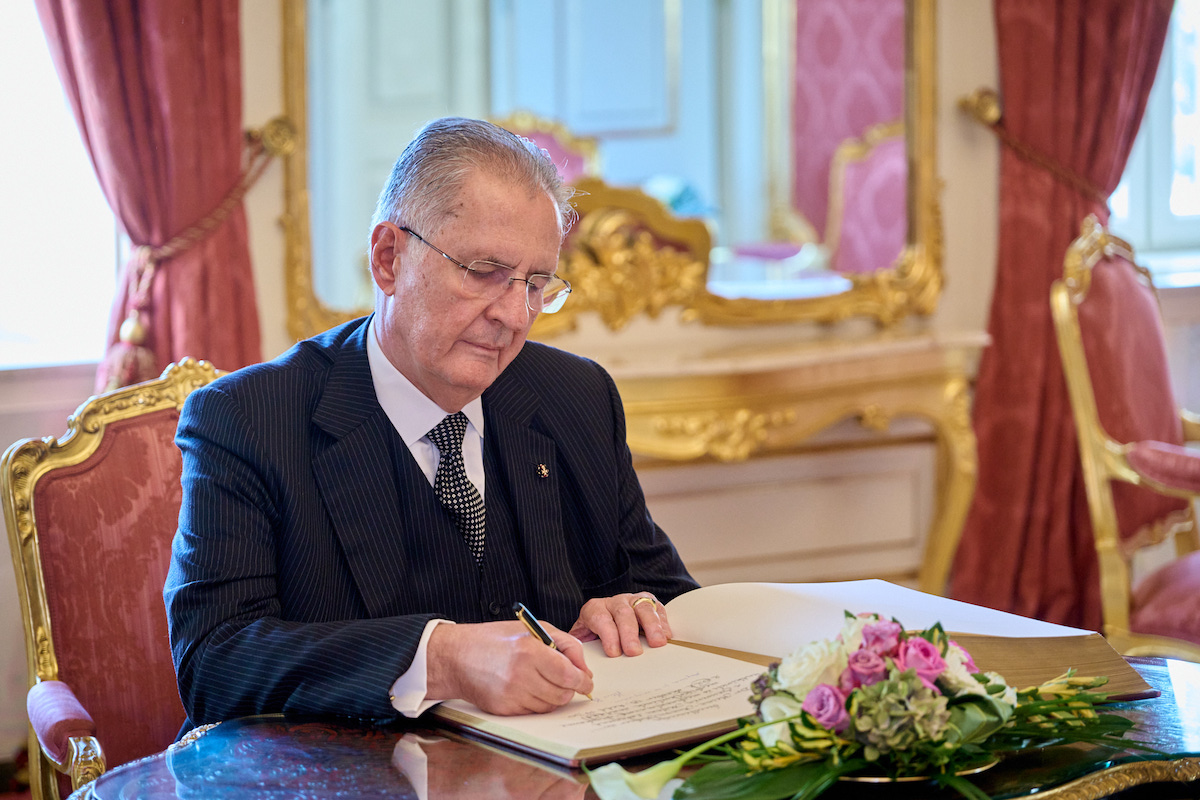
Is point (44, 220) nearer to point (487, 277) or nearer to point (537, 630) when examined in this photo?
point (487, 277)

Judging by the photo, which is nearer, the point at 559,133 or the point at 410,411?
the point at 410,411

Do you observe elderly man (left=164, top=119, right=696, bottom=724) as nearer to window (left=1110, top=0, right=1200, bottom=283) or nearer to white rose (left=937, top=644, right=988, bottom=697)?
white rose (left=937, top=644, right=988, bottom=697)

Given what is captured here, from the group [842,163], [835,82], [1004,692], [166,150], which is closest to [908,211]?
[842,163]

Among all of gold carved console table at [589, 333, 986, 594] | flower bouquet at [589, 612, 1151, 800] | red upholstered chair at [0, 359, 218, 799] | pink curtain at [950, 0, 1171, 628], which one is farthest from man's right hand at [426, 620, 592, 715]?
pink curtain at [950, 0, 1171, 628]

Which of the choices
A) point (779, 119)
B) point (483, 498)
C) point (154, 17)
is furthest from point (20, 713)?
point (779, 119)

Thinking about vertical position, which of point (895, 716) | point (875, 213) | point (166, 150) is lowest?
point (895, 716)

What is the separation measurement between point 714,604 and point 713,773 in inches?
20.5

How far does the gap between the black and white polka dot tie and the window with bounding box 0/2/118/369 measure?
75.5 inches

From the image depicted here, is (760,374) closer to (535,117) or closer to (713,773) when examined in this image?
(535,117)

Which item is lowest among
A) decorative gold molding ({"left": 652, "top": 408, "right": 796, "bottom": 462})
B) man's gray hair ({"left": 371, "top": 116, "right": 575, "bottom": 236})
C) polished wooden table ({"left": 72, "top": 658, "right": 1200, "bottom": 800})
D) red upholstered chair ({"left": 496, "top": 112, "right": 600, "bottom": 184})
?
decorative gold molding ({"left": 652, "top": 408, "right": 796, "bottom": 462})

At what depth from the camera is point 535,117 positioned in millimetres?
4055

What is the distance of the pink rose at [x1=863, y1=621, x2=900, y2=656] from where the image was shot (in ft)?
3.45

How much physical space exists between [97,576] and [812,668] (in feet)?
4.58

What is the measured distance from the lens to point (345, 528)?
164 centimetres
